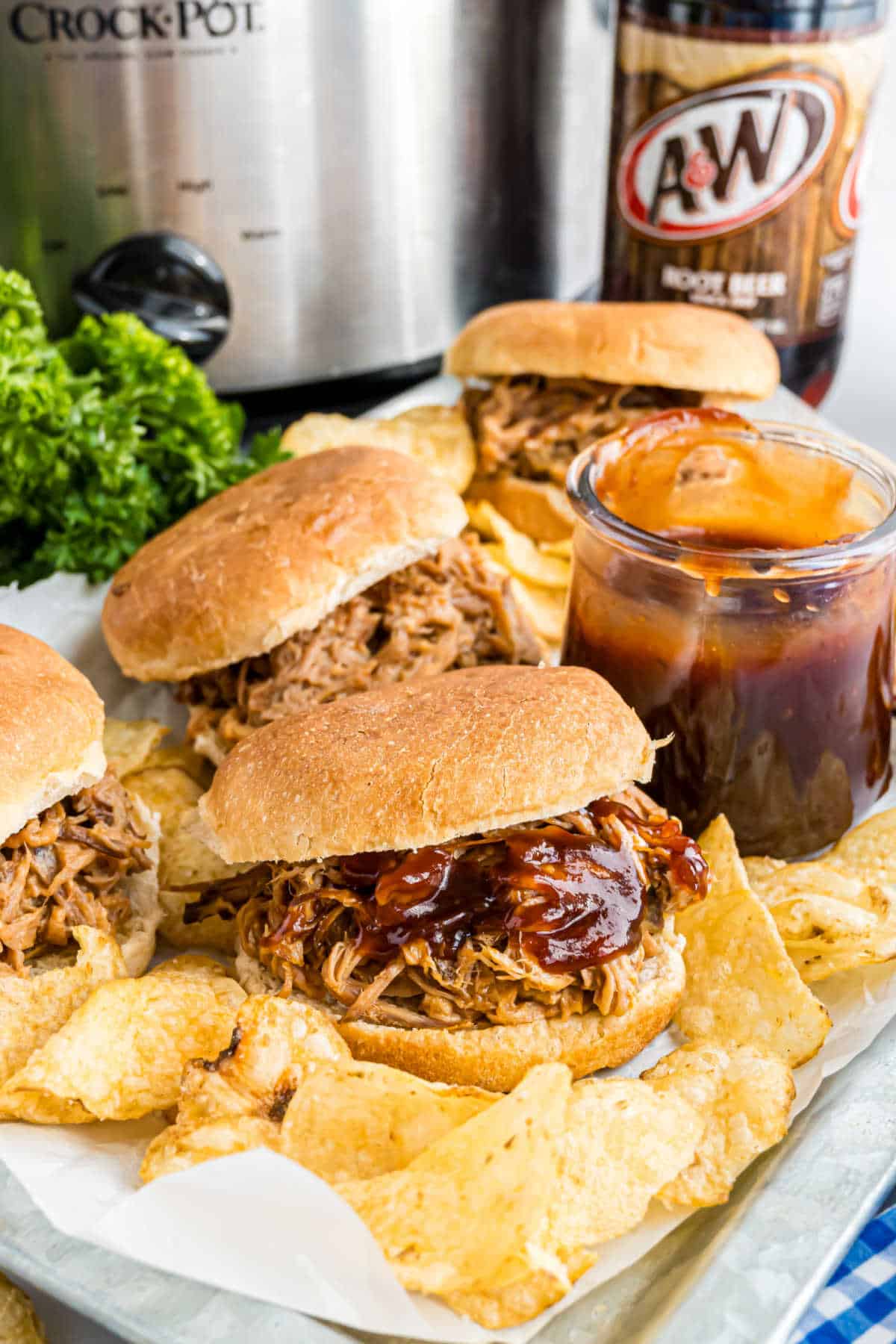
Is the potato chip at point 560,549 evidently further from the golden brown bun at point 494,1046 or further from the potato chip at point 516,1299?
the potato chip at point 516,1299

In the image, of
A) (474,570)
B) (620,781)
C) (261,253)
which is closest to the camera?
(620,781)

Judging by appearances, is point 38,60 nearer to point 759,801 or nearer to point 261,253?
point 261,253

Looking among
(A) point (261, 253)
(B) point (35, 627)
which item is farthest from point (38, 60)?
(B) point (35, 627)

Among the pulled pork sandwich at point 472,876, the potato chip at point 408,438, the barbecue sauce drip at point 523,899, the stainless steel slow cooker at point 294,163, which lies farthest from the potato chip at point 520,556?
the barbecue sauce drip at point 523,899

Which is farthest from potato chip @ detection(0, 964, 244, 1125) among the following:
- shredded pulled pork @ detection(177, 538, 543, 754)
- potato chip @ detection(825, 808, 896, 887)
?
potato chip @ detection(825, 808, 896, 887)

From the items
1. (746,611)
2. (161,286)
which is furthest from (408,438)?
(746,611)
